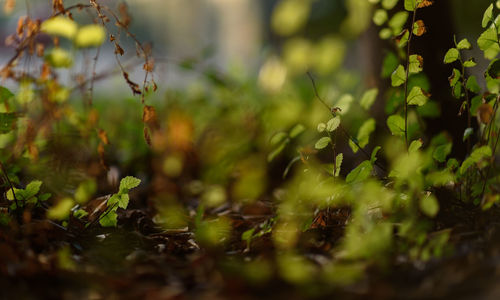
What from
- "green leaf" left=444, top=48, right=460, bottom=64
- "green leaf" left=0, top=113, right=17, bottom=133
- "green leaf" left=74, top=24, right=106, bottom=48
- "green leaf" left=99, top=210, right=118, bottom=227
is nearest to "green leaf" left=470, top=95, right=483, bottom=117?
"green leaf" left=444, top=48, right=460, bottom=64

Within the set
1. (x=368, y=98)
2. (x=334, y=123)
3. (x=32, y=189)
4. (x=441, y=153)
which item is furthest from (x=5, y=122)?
(x=441, y=153)

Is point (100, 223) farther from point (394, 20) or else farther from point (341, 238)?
point (394, 20)

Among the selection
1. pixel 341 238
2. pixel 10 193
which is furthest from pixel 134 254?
pixel 341 238

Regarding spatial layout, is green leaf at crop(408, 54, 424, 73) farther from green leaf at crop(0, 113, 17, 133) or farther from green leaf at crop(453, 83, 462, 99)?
green leaf at crop(0, 113, 17, 133)

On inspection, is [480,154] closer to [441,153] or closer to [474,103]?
[441,153]

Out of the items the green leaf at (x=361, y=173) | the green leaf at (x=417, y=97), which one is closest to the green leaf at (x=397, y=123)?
the green leaf at (x=417, y=97)

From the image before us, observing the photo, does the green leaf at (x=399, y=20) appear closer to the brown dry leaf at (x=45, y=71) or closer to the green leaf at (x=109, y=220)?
the green leaf at (x=109, y=220)
